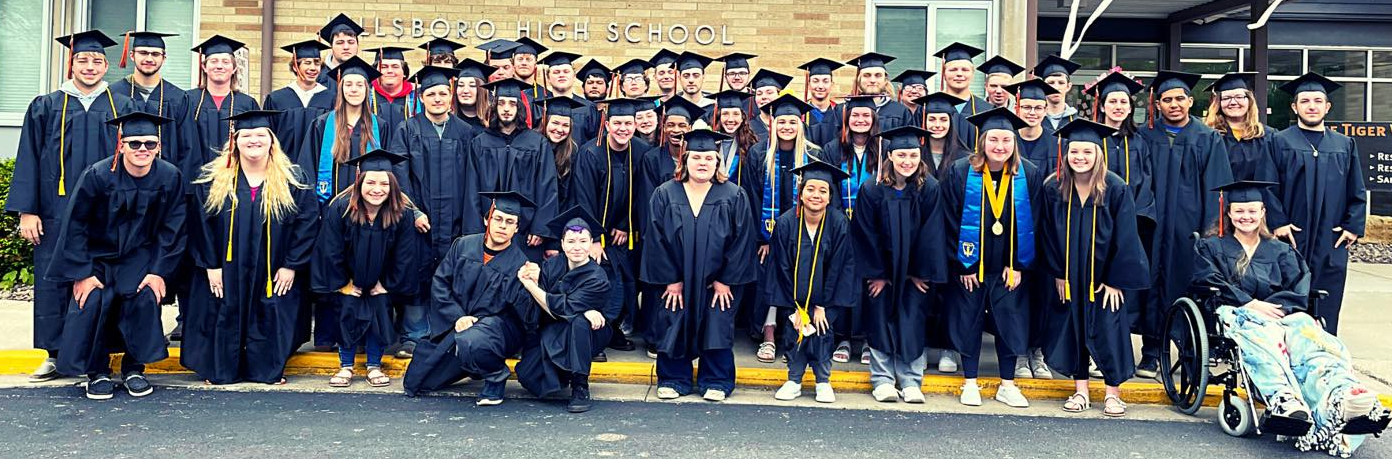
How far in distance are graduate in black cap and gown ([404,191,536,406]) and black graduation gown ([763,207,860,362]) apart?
53.3 inches

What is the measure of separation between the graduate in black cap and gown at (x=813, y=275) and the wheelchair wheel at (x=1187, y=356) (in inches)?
65.0

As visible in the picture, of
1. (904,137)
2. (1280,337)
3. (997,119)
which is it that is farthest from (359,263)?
(1280,337)

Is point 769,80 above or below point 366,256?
above

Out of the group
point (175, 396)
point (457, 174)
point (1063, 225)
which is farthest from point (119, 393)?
point (1063, 225)

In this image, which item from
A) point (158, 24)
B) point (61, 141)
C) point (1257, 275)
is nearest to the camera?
point (1257, 275)

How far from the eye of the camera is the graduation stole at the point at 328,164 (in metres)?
6.38

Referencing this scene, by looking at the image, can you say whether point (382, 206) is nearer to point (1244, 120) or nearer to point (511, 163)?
point (511, 163)

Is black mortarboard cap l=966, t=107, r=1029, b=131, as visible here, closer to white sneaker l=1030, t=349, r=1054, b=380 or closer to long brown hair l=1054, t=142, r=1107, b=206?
long brown hair l=1054, t=142, r=1107, b=206

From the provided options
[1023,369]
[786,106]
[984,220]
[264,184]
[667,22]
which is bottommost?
[1023,369]

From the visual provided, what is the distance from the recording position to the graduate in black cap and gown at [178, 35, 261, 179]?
6.49 m

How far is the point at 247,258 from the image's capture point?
582 cm

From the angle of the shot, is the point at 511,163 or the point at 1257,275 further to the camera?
the point at 511,163

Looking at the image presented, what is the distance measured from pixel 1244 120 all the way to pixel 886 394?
278 cm

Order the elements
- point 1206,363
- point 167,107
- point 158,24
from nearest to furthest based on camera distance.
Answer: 1. point 1206,363
2. point 167,107
3. point 158,24
